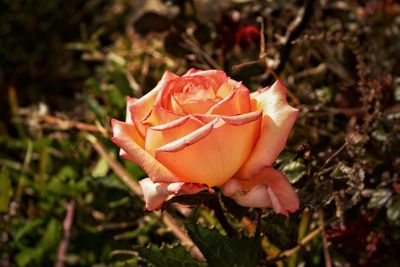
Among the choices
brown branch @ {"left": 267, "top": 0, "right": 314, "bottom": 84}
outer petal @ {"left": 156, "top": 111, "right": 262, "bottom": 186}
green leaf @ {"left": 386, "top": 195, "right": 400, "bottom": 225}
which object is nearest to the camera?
outer petal @ {"left": 156, "top": 111, "right": 262, "bottom": 186}

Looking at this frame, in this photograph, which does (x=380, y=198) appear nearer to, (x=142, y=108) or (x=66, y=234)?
(x=142, y=108)

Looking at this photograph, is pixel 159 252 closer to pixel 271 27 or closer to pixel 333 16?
pixel 271 27

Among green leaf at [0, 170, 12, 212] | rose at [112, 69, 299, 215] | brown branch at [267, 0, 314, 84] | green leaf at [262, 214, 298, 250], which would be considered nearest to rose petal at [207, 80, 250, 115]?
rose at [112, 69, 299, 215]

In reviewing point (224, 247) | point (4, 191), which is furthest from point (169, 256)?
point (4, 191)

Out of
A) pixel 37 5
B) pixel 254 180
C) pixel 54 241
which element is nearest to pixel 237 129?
pixel 254 180

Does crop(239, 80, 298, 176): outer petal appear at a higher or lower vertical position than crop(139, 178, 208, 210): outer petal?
higher

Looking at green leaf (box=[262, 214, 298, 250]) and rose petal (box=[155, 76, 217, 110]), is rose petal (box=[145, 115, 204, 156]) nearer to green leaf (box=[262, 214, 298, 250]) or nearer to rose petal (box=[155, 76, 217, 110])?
rose petal (box=[155, 76, 217, 110])
